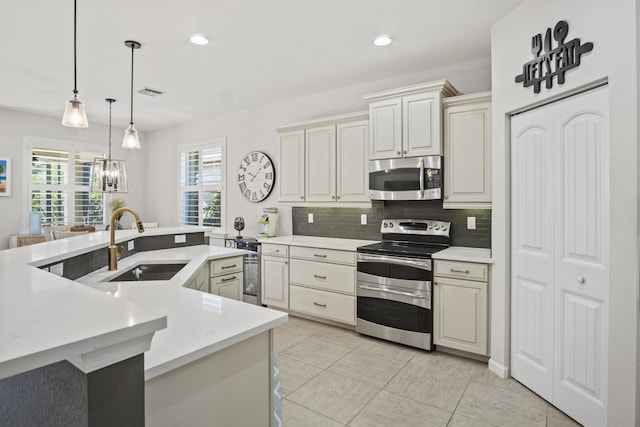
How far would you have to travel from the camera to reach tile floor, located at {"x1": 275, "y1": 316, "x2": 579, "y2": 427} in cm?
226

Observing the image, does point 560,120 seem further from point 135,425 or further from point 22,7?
point 22,7

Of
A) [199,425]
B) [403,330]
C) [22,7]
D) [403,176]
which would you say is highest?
[22,7]

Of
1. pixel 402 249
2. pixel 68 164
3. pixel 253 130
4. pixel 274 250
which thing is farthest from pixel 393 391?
pixel 68 164

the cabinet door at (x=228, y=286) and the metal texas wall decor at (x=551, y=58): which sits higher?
the metal texas wall decor at (x=551, y=58)

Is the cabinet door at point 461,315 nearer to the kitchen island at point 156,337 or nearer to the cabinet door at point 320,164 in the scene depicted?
the cabinet door at point 320,164

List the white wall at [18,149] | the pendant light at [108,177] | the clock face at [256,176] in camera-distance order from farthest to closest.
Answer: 1. the white wall at [18,149]
2. the clock face at [256,176]
3. the pendant light at [108,177]

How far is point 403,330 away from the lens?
3312 mm

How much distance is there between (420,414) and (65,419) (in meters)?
2.10

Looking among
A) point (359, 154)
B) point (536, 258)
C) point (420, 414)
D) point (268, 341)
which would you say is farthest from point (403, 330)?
point (268, 341)

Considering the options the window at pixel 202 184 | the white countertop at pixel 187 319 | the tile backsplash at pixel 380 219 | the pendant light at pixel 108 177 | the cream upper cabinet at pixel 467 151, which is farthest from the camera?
the window at pixel 202 184

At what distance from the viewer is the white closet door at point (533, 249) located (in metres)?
2.42

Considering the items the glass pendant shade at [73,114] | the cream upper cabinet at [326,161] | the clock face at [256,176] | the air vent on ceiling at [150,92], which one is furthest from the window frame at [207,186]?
the glass pendant shade at [73,114]

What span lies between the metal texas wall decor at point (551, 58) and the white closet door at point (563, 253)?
0.60ft

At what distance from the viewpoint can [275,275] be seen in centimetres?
433
